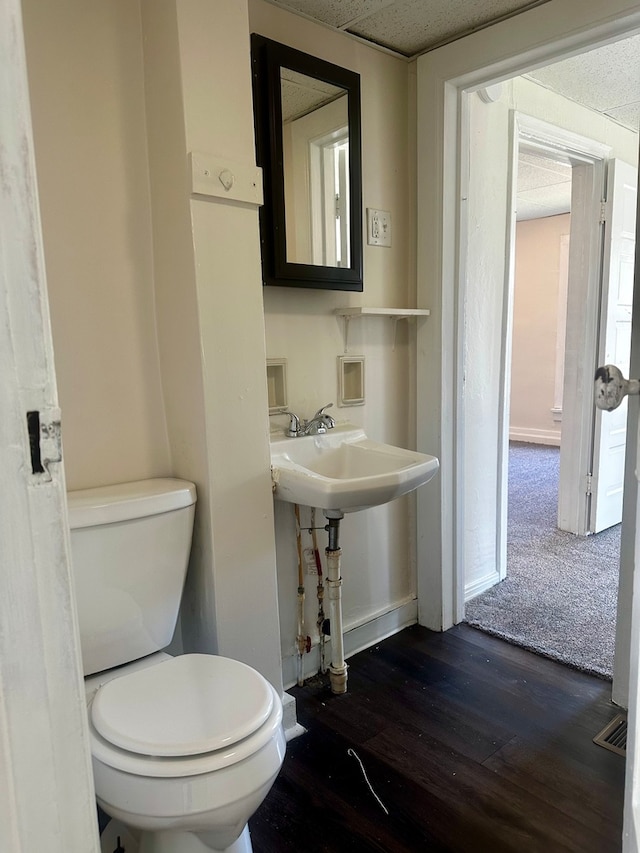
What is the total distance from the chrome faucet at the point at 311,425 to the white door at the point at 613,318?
1.87m

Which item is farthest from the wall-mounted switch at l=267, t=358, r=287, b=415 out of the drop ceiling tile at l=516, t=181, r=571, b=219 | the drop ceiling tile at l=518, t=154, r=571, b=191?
the drop ceiling tile at l=516, t=181, r=571, b=219

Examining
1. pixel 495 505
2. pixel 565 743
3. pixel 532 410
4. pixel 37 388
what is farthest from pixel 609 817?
pixel 532 410

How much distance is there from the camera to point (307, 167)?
176cm

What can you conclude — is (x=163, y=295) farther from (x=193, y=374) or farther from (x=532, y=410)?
(x=532, y=410)

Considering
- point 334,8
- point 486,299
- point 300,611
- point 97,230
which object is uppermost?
point 334,8

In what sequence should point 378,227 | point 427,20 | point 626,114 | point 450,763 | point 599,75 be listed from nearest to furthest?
point 450,763 < point 427,20 < point 378,227 < point 599,75 < point 626,114

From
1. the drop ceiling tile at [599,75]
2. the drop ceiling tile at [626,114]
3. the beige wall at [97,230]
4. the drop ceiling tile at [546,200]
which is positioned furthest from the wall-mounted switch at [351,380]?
the drop ceiling tile at [546,200]

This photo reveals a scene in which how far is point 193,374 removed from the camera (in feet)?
4.70

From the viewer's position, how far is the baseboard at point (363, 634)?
1.92 m

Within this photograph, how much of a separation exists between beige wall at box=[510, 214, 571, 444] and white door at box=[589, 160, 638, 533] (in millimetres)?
2332

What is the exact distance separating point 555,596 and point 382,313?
1486 mm

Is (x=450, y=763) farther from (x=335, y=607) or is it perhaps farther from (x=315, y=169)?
(x=315, y=169)

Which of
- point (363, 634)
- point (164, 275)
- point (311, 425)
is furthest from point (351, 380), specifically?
point (363, 634)

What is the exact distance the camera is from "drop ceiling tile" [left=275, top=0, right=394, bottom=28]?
168 centimetres
